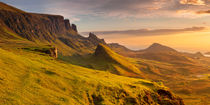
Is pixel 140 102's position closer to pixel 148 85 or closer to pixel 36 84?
pixel 148 85

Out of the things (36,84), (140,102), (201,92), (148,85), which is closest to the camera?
(36,84)

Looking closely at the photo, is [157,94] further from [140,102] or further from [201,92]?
[201,92]

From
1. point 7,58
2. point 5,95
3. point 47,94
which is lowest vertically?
point 47,94

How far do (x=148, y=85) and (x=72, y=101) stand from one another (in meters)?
51.1

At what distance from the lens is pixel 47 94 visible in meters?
37.4

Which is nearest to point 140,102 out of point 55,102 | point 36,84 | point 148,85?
point 148,85

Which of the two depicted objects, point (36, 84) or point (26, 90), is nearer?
point (26, 90)

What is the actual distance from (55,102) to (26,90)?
8740 millimetres

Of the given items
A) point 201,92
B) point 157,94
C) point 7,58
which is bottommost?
point 201,92

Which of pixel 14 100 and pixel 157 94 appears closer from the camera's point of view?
pixel 14 100

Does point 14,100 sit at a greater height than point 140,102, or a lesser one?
greater

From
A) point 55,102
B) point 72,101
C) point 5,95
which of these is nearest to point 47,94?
point 55,102

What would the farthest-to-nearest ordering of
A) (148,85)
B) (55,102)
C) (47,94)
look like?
1. (148,85)
2. (47,94)
3. (55,102)

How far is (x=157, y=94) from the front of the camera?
224ft
